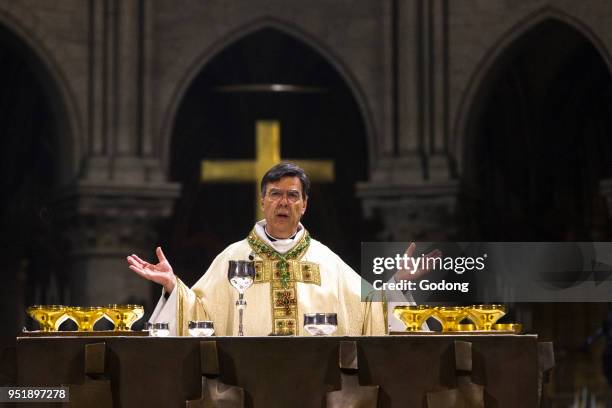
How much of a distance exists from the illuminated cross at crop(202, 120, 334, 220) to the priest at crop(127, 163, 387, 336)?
7.53 metres

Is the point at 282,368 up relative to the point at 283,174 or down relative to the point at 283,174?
down

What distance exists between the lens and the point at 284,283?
18.9 ft

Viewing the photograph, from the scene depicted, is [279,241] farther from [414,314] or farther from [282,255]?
[414,314]

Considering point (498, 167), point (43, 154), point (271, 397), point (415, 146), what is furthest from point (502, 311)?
→ point (43, 154)

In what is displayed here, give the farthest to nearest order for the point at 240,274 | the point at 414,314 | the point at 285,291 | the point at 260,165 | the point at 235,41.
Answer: the point at 260,165 → the point at 235,41 → the point at 285,291 → the point at 240,274 → the point at 414,314

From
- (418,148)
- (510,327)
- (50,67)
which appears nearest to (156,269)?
(510,327)

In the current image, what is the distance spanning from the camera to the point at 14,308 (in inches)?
564

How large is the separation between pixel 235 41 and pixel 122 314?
334 inches

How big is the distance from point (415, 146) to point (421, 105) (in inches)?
16.8

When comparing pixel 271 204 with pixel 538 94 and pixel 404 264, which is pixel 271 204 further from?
pixel 538 94

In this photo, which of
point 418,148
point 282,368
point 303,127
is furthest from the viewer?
point 303,127

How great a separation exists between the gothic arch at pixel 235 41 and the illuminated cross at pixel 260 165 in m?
0.65

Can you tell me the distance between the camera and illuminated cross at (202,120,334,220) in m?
13.4

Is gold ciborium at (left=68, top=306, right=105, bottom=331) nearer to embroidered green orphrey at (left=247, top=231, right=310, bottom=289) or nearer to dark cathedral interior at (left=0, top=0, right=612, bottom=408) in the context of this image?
embroidered green orphrey at (left=247, top=231, right=310, bottom=289)
